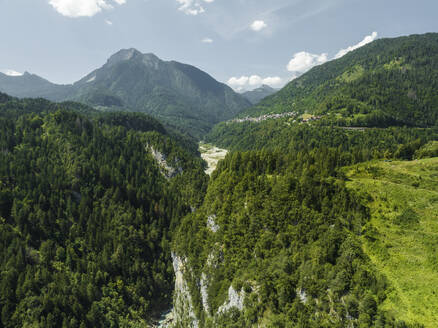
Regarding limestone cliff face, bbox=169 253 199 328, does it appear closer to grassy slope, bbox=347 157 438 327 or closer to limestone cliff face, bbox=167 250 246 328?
limestone cliff face, bbox=167 250 246 328

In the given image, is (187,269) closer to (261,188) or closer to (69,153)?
(261,188)

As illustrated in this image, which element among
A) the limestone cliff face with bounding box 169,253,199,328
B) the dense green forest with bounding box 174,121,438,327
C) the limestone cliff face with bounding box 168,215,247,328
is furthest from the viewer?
the limestone cliff face with bounding box 169,253,199,328

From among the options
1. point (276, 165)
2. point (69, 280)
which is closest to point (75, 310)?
point (69, 280)

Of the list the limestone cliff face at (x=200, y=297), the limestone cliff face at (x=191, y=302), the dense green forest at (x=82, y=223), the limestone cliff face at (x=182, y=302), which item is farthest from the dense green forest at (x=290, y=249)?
the dense green forest at (x=82, y=223)

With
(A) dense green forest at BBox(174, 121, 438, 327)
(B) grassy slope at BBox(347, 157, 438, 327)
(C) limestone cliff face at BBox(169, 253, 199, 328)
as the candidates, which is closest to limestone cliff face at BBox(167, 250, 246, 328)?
(C) limestone cliff face at BBox(169, 253, 199, 328)

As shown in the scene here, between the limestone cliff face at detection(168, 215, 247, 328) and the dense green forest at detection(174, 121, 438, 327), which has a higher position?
the dense green forest at detection(174, 121, 438, 327)

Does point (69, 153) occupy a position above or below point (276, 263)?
above

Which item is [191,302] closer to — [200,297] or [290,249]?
[200,297]
